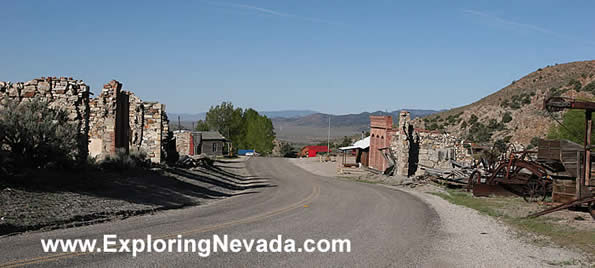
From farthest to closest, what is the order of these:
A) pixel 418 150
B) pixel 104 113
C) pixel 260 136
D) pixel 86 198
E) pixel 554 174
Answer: pixel 260 136
pixel 418 150
pixel 104 113
pixel 554 174
pixel 86 198

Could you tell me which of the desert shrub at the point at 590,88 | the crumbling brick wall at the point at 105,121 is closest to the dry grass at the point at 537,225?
the crumbling brick wall at the point at 105,121

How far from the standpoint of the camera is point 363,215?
16.8 m

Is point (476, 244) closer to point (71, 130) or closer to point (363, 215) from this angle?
point (363, 215)

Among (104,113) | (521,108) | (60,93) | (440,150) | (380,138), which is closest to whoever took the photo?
(60,93)

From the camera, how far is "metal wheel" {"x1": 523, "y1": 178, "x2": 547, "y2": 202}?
21.7 meters

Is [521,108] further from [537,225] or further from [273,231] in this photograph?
[273,231]

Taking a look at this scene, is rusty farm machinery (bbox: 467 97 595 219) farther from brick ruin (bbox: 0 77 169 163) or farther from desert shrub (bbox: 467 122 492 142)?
desert shrub (bbox: 467 122 492 142)

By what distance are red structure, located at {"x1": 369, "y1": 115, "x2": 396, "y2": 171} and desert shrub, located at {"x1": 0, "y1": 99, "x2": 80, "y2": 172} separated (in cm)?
2835

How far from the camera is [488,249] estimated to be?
11.9m

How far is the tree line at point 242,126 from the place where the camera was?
306 ft

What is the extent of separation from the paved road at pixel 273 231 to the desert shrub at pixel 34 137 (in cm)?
483

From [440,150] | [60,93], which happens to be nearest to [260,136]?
[440,150]

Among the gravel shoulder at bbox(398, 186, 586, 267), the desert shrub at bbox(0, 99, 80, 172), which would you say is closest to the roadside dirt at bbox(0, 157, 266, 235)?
the desert shrub at bbox(0, 99, 80, 172)

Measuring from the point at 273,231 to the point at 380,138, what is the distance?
34352 millimetres
